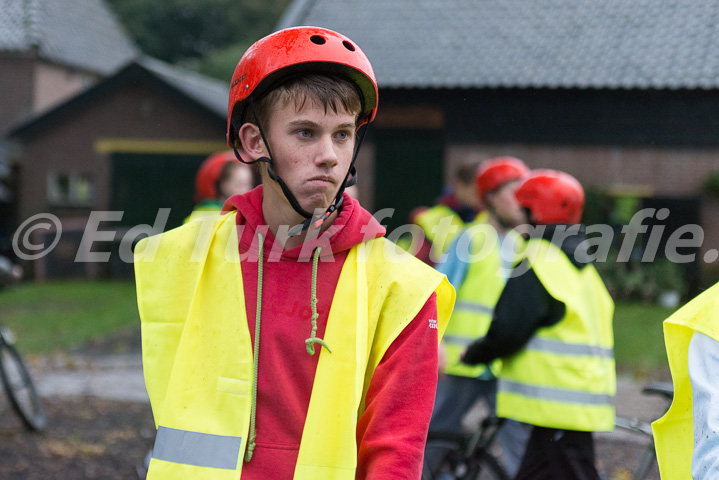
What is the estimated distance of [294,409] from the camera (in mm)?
1944

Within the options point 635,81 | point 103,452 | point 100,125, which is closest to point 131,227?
point 100,125

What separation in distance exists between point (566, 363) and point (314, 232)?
2.01m

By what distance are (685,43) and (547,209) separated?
40.9 feet

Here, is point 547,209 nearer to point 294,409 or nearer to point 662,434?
point 662,434

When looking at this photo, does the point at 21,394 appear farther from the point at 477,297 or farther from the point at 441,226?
the point at 477,297

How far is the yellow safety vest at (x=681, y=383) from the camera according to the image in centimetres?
192

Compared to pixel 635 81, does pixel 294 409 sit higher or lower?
lower

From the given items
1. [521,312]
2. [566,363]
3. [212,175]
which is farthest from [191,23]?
[566,363]

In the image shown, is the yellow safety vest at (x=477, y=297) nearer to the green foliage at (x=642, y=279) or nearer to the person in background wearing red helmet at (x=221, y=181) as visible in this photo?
the person in background wearing red helmet at (x=221, y=181)

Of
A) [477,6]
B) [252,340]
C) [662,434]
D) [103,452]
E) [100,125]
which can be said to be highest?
[477,6]

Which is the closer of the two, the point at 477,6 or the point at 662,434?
the point at 662,434

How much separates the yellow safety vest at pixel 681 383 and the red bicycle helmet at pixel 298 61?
0.98 meters

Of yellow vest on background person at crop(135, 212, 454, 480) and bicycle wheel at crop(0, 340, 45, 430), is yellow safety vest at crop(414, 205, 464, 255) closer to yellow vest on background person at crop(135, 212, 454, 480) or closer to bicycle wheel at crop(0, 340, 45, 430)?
bicycle wheel at crop(0, 340, 45, 430)

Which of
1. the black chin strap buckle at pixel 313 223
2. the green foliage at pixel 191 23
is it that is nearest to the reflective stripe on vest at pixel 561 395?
the black chin strap buckle at pixel 313 223
